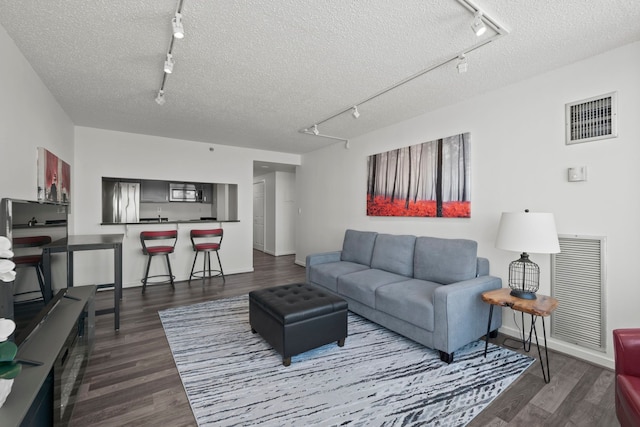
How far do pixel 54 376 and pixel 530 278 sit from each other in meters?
3.61

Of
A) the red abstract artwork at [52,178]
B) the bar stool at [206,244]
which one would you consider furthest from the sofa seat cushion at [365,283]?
the red abstract artwork at [52,178]

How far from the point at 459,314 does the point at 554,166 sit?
1.62 m

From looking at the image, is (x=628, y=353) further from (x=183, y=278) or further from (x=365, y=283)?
(x=183, y=278)

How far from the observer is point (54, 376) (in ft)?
4.68

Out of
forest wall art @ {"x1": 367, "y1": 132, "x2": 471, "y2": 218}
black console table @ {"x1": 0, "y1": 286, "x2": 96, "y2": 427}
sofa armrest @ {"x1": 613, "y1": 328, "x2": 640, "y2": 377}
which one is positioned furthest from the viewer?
forest wall art @ {"x1": 367, "y1": 132, "x2": 471, "y2": 218}

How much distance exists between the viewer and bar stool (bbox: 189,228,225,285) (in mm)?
4859

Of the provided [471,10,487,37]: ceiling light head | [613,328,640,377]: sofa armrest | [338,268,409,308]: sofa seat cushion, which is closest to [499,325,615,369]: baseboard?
[613,328,640,377]: sofa armrest

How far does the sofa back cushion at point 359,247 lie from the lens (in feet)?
13.4

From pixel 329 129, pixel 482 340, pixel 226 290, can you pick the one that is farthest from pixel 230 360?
pixel 329 129

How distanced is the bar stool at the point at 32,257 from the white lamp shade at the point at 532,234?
10.7 ft

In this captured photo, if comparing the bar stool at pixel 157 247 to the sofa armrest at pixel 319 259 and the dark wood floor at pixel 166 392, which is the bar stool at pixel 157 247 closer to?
the dark wood floor at pixel 166 392

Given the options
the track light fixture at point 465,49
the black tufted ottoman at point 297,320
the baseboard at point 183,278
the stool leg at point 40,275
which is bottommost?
the baseboard at point 183,278

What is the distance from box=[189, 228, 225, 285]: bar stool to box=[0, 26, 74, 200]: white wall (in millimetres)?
2338

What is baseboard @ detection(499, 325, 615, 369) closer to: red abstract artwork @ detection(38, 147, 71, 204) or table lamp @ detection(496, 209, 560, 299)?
table lamp @ detection(496, 209, 560, 299)
